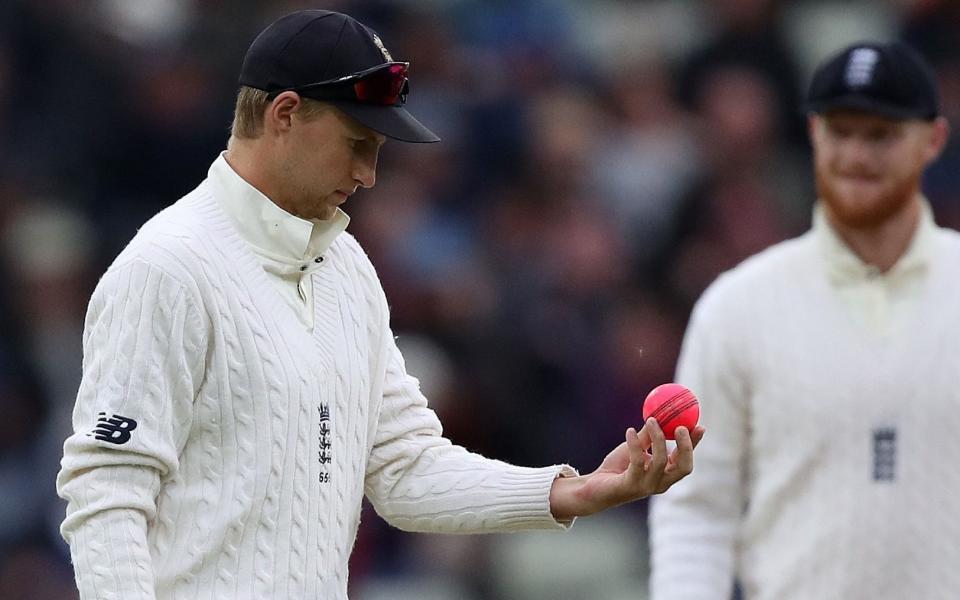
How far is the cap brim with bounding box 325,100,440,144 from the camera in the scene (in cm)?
371

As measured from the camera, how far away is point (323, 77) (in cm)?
370

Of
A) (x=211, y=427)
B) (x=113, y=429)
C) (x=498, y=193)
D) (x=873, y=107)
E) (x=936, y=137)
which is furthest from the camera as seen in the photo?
(x=498, y=193)

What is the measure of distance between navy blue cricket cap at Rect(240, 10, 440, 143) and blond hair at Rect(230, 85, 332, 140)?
2cm

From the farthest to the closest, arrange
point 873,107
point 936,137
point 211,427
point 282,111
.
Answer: point 936,137 → point 873,107 → point 282,111 → point 211,427

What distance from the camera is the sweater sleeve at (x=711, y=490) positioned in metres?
5.28

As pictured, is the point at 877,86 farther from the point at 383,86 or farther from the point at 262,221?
the point at 262,221

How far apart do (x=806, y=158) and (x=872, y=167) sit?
4.63 metres

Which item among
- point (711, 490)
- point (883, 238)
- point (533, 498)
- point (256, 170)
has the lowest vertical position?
point (711, 490)

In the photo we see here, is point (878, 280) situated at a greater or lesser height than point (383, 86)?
lesser

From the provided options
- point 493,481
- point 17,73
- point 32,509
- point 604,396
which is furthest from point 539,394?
point 493,481

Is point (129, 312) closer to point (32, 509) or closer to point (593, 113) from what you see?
point (32, 509)

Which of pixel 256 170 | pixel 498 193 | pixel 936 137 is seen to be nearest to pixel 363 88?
pixel 256 170

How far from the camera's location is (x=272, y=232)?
3754 mm

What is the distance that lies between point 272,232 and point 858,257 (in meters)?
2.10
